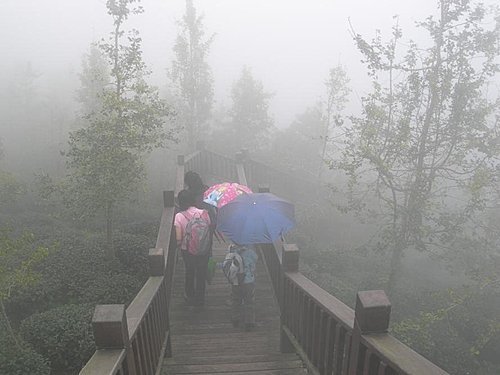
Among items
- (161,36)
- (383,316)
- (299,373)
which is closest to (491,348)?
(299,373)

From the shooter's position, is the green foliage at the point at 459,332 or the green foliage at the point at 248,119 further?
the green foliage at the point at 248,119

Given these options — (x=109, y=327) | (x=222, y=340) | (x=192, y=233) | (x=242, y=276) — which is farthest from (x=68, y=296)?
(x=109, y=327)

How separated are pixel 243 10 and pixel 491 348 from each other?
91.8 m

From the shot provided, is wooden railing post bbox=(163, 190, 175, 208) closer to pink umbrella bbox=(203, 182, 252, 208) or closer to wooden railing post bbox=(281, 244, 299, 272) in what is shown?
pink umbrella bbox=(203, 182, 252, 208)

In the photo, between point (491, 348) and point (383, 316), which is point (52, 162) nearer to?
point (491, 348)

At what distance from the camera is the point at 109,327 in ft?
8.64

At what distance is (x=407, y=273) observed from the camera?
1606 cm

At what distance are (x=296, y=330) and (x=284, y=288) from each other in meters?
0.50

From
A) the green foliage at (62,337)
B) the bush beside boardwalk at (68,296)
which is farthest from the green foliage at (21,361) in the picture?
the green foliage at (62,337)

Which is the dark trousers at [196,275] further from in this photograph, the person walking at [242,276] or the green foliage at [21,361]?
the green foliage at [21,361]

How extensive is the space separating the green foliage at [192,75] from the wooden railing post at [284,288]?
19.0 m

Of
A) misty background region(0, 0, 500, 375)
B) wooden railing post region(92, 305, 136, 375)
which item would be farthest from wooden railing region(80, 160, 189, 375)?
misty background region(0, 0, 500, 375)

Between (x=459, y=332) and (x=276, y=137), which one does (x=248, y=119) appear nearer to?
(x=276, y=137)

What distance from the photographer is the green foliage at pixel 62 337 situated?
19.7 ft
